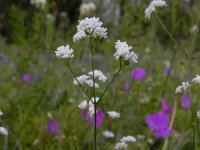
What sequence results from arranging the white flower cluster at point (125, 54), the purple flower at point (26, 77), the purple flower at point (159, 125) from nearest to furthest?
the white flower cluster at point (125, 54) < the purple flower at point (159, 125) < the purple flower at point (26, 77)

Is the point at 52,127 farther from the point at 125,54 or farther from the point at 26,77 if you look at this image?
the point at 125,54

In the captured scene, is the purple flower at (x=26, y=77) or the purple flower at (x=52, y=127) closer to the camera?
the purple flower at (x=52, y=127)

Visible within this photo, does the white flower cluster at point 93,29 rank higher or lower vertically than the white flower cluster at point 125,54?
higher

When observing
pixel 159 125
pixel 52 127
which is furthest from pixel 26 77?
pixel 159 125

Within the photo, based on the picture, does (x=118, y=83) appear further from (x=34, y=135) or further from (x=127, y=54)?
(x=127, y=54)

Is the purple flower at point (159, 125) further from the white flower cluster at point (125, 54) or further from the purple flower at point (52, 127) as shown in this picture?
the white flower cluster at point (125, 54)

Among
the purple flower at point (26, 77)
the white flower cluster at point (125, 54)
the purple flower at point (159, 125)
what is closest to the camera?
the white flower cluster at point (125, 54)

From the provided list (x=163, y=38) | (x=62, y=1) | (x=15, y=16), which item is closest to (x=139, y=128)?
(x=15, y=16)

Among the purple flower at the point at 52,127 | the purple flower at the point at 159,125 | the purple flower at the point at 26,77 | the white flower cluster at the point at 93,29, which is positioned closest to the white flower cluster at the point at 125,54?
the white flower cluster at the point at 93,29

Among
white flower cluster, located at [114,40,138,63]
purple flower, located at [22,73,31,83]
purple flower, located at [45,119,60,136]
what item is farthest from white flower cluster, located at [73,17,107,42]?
purple flower, located at [22,73,31,83]
